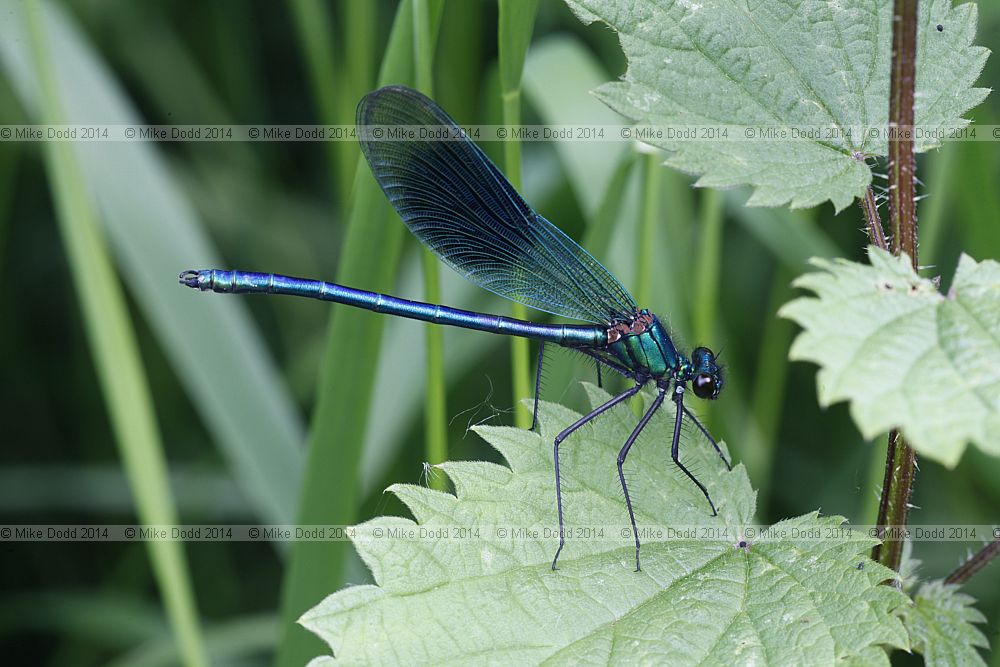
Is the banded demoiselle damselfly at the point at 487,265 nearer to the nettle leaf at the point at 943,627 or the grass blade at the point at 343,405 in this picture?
the grass blade at the point at 343,405

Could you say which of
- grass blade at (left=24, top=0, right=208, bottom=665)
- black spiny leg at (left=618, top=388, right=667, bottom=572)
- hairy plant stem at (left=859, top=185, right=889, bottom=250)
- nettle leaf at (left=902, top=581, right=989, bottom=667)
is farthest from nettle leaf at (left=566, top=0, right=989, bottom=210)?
grass blade at (left=24, top=0, right=208, bottom=665)

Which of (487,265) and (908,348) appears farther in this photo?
(487,265)

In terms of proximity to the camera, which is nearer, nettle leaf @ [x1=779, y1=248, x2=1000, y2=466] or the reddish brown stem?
nettle leaf @ [x1=779, y1=248, x2=1000, y2=466]

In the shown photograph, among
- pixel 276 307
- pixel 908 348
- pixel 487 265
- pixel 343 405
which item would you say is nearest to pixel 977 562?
pixel 908 348

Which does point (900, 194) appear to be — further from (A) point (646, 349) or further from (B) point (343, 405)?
(B) point (343, 405)

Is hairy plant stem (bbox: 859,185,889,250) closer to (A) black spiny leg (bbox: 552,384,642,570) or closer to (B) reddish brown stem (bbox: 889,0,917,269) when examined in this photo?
(B) reddish brown stem (bbox: 889,0,917,269)

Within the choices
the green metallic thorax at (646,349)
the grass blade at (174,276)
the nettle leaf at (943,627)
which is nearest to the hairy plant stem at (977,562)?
the nettle leaf at (943,627)
